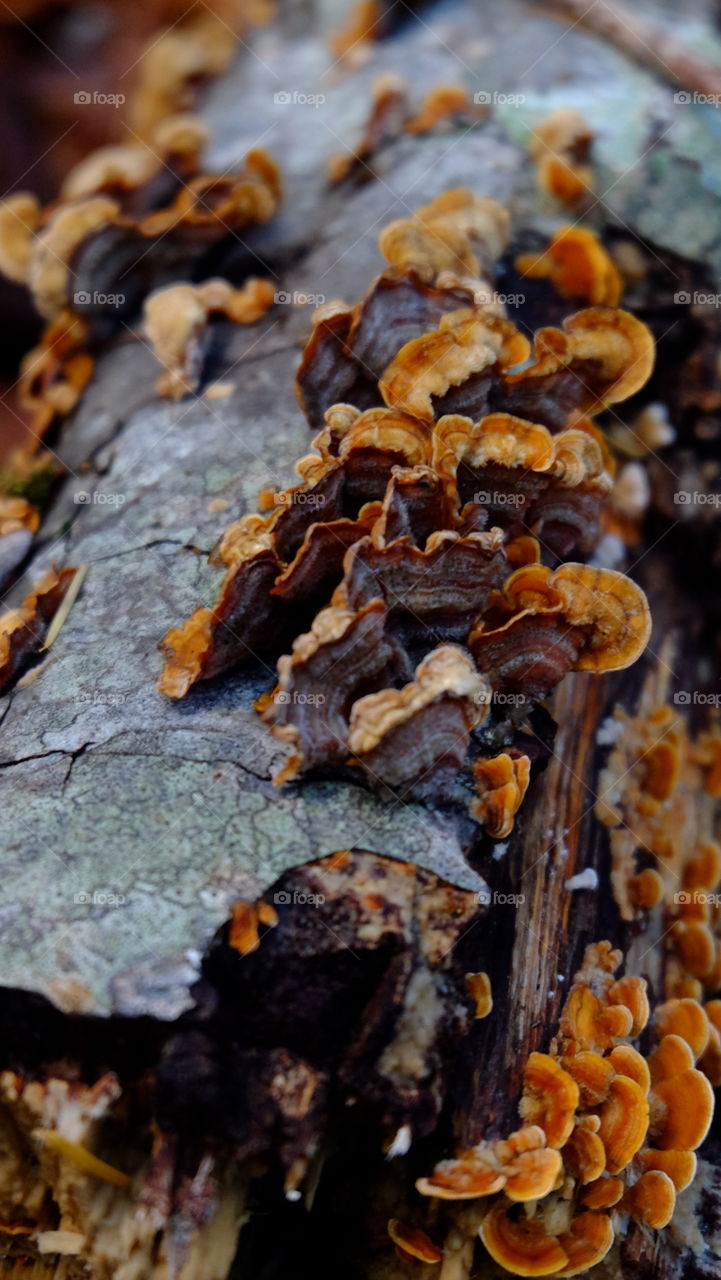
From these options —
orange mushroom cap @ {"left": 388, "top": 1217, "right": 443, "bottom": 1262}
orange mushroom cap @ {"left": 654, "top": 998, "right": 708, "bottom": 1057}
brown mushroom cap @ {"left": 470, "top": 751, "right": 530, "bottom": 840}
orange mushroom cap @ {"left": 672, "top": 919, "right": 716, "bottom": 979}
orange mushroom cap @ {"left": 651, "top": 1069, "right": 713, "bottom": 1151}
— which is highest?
brown mushroom cap @ {"left": 470, "top": 751, "right": 530, "bottom": 840}

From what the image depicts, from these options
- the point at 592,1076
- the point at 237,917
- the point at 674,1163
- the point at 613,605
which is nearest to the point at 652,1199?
the point at 674,1163

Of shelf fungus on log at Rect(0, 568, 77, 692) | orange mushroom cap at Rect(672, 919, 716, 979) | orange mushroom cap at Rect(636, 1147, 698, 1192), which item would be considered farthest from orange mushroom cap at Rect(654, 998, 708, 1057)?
shelf fungus on log at Rect(0, 568, 77, 692)

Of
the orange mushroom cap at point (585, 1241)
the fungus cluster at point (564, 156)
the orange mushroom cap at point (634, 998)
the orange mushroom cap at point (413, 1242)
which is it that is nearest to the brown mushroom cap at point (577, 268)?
the fungus cluster at point (564, 156)

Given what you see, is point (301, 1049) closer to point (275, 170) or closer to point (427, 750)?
point (427, 750)

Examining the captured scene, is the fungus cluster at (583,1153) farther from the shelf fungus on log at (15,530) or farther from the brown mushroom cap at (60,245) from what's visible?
the brown mushroom cap at (60,245)

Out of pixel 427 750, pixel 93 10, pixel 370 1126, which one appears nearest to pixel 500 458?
pixel 427 750

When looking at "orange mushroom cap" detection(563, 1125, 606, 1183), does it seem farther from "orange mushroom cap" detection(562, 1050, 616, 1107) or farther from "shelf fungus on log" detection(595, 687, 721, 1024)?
"shelf fungus on log" detection(595, 687, 721, 1024)
